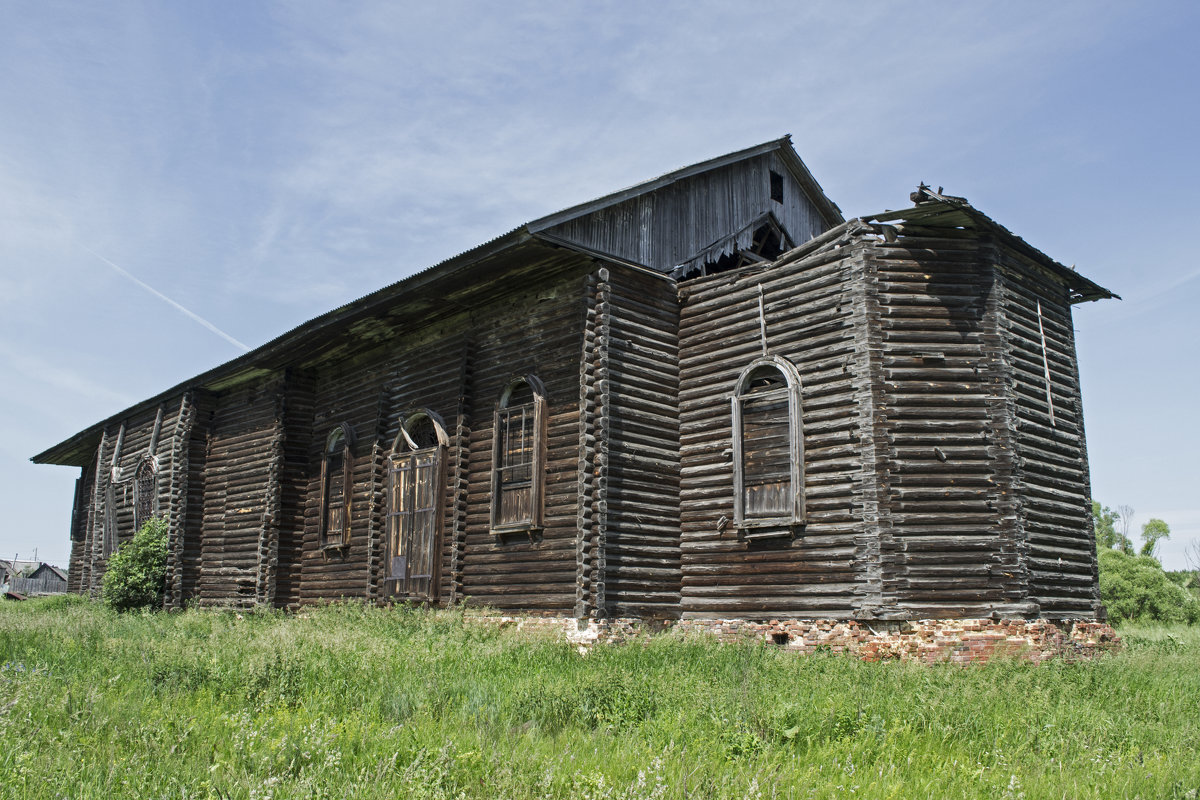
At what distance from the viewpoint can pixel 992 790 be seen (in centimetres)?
551

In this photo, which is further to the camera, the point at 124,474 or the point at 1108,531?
the point at 1108,531

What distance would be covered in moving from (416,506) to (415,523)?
0.32 metres

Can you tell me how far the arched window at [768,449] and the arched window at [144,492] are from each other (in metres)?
19.3

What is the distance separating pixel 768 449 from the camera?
1326 centimetres

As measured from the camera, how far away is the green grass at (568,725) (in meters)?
5.32

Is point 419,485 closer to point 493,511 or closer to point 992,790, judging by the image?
point 493,511

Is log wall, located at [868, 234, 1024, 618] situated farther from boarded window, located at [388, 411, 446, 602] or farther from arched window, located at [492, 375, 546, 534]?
boarded window, located at [388, 411, 446, 602]

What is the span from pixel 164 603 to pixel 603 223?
56.7ft

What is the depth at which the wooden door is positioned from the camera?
16375 mm

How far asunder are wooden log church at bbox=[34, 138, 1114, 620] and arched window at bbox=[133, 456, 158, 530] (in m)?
10.6

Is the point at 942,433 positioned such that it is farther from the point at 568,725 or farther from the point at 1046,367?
the point at 568,725

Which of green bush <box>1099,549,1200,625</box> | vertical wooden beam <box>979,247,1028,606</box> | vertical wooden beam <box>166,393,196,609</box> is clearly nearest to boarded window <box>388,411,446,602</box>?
vertical wooden beam <box>979,247,1028,606</box>

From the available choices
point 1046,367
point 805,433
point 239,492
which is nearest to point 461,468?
point 805,433

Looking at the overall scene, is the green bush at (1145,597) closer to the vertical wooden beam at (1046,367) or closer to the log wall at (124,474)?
the vertical wooden beam at (1046,367)
